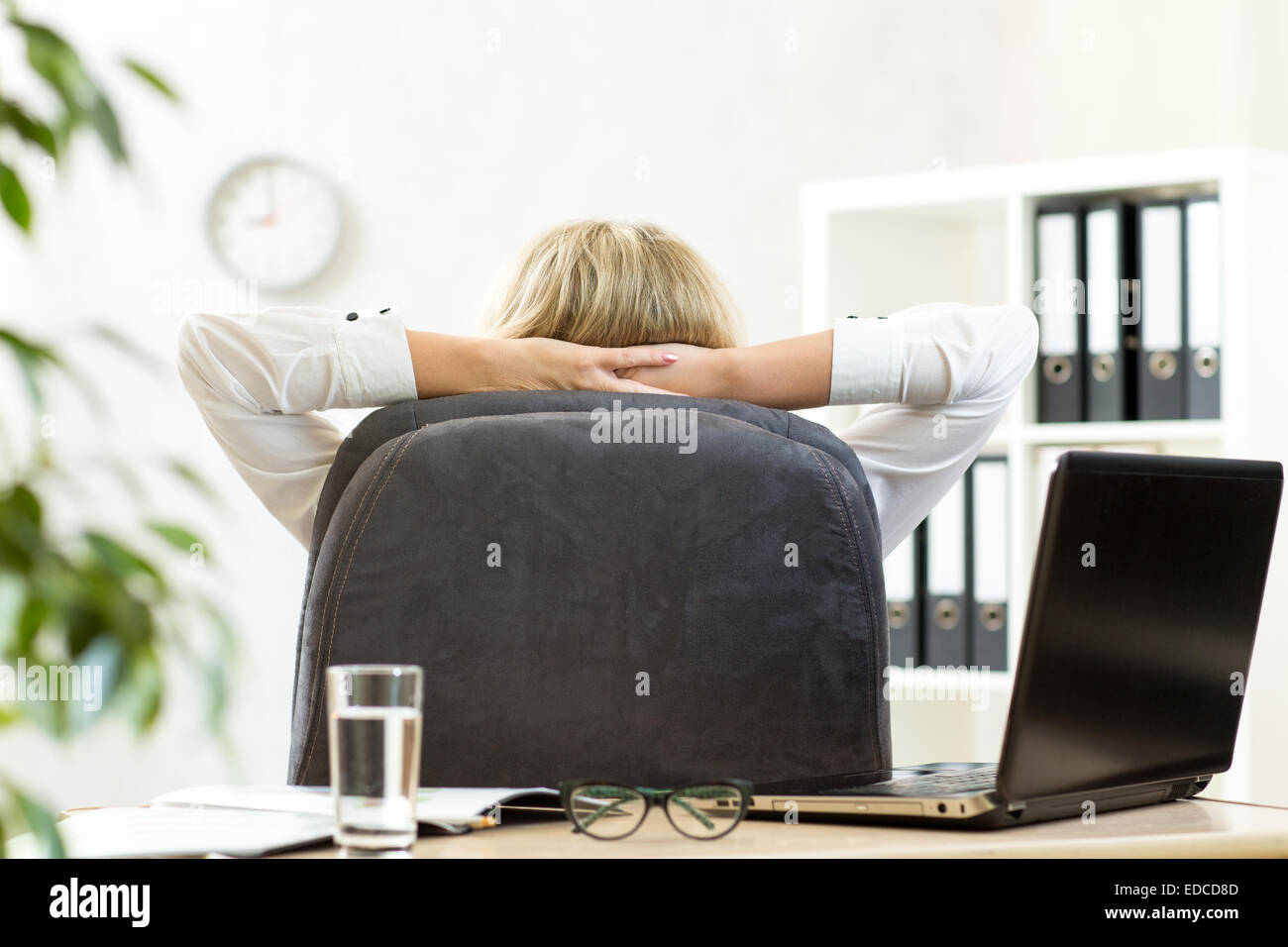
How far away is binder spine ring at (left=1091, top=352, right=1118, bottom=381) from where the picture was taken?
2.47 meters

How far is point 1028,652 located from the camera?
77cm

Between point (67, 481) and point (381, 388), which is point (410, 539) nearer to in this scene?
point (381, 388)

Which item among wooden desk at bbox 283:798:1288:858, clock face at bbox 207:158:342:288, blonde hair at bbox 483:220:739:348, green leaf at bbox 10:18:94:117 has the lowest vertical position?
wooden desk at bbox 283:798:1288:858

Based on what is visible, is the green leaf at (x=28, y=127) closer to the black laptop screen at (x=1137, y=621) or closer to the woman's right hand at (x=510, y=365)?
the black laptop screen at (x=1137, y=621)

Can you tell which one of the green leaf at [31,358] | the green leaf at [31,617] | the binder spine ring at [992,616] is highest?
the green leaf at [31,358]

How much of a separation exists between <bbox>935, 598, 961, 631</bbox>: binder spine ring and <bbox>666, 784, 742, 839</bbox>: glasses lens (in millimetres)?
1880

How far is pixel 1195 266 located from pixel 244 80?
2.21 m

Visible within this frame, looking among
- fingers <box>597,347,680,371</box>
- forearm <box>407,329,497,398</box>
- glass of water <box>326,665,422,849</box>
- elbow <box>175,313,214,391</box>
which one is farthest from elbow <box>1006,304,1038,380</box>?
glass of water <box>326,665,422,849</box>

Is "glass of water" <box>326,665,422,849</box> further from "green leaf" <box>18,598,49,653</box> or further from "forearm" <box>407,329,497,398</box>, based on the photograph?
"forearm" <box>407,329,497,398</box>

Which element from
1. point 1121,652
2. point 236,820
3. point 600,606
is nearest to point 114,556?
point 236,820

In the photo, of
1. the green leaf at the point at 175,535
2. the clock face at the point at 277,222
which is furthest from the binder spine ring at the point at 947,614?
the green leaf at the point at 175,535

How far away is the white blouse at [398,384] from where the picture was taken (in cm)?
131

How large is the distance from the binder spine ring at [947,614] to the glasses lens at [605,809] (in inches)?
74.4

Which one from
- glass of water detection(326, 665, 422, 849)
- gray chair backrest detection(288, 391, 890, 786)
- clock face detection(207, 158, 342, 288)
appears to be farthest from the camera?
clock face detection(207, 158, 342, 288)
